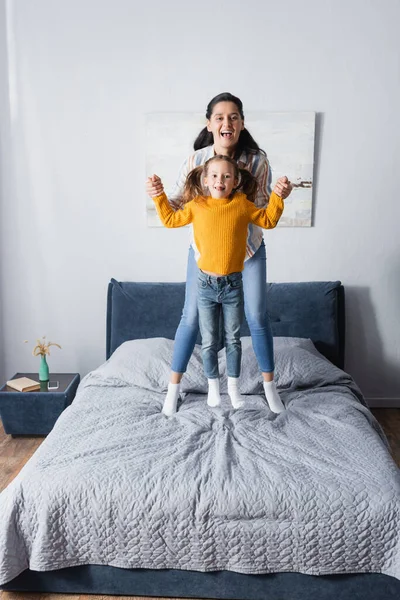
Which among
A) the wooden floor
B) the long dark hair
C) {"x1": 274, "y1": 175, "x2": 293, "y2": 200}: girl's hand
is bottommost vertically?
the wooden floor

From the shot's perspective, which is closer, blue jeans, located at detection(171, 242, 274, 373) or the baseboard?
blue jeans, located at detection(171, 242, 274, 373)

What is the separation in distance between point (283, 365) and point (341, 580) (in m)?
1.16

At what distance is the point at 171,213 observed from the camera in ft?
8.25

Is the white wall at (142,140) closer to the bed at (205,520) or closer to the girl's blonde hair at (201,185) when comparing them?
the girl's blonde hair at (201,185)

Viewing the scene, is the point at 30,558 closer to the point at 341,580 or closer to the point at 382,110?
the point at 341,580

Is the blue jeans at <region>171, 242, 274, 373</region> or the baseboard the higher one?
the blue jeans at <region>171, 242, 274, 373</region>

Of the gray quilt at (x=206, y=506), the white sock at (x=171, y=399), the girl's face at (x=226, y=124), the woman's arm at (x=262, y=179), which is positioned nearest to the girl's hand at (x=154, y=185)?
the girl's face at (x=226, y=124)

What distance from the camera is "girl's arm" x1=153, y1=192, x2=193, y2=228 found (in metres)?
2.48

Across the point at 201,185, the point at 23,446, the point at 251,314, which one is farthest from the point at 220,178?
the point at 23,446

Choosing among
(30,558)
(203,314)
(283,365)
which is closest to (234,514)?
(30,558)

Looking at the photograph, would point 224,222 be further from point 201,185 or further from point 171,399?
point 171,399

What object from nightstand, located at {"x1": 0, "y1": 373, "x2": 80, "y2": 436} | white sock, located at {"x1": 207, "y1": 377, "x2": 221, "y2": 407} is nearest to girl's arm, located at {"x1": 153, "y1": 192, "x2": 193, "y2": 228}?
white sock, located at {"x1": 207, "y1": 377, "x2": 221, "y2": 407}

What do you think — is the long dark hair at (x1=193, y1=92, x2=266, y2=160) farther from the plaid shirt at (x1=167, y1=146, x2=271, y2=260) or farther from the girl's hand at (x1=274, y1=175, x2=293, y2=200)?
the girl's hand at (x1=274, y1=175, x2=293, y2=200)

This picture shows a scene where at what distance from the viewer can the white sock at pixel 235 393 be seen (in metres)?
2.72
